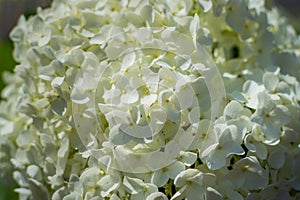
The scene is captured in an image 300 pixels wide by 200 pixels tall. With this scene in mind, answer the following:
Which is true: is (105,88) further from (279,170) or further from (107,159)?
(279,170)

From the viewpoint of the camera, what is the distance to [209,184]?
692 millimetres

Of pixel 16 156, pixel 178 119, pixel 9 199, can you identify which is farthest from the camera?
pixel 9 199

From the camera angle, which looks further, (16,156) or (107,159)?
(16,156)

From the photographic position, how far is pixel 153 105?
27.2 inches

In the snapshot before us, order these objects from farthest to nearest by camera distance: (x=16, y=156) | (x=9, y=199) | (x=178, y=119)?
(x=9, y=199) < (x=16, y=156) < (x=178, y=119)

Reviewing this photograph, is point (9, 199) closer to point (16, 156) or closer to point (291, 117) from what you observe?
point (16, 156)

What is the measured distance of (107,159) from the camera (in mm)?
700

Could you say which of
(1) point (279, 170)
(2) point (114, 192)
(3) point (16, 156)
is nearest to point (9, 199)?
(3) point (16, 156)

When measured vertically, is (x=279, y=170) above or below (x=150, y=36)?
below

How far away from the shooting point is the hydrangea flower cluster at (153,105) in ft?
2.27

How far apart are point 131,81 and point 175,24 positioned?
10 cm

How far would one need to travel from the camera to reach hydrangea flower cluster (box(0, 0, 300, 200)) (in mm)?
691

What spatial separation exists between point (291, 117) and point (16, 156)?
0.34 meters

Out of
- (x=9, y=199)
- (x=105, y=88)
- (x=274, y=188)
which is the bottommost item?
(x=9, y=199)
